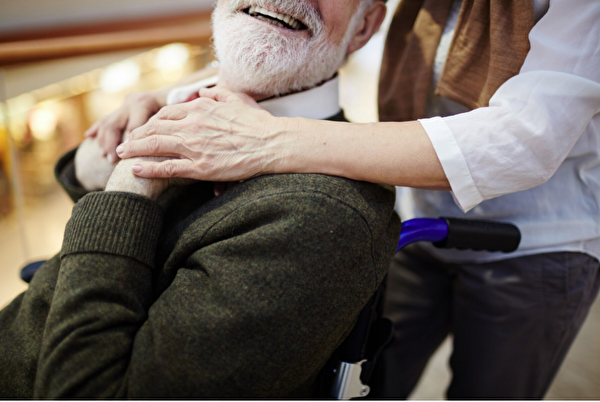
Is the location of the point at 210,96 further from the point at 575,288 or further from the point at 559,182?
the point at 575,288

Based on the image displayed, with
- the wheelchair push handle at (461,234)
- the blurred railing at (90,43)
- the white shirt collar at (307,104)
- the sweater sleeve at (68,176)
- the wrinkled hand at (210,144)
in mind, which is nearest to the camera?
the wrinkled hand at (210,144)

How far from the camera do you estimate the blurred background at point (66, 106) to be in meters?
1.32

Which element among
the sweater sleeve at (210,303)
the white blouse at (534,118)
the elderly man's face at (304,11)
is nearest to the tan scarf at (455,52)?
the white blouse at (534,118)

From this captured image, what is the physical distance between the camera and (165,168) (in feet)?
2.27

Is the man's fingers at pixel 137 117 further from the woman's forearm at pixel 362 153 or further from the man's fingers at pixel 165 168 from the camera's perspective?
the woman's forearm at pixel 362 153

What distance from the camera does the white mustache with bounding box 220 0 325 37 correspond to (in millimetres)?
821

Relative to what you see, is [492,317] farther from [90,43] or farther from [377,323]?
[90,43]

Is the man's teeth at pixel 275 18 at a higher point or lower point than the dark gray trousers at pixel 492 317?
higher

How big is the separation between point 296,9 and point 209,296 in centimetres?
60

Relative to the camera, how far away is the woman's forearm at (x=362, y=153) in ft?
2.15

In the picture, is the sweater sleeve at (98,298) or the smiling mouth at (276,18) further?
the smiling mouth at (276,18)

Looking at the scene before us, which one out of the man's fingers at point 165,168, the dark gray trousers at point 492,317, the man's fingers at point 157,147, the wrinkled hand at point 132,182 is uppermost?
the man's fingers at point 157,147

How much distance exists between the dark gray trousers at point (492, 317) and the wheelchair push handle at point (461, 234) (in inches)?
8.1

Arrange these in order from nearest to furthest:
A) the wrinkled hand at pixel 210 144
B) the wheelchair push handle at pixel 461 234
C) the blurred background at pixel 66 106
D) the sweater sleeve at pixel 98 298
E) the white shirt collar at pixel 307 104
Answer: the sweater sleeve at pixel 98 298 < the wrinkled hand at pixel 210 144 < the wheelchair push handle at pixel 461 234 < the white shirt collar at pixel 307 104 < the blurred background at pixel 66 106
